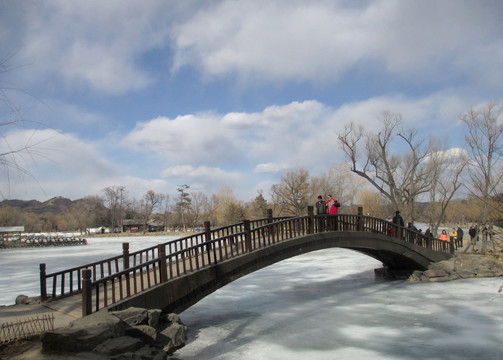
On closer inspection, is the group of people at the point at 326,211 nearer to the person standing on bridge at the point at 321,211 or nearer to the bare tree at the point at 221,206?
the person standing on bridge at the point at 321,211

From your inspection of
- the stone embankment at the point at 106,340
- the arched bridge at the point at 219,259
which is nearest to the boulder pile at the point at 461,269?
the arched bridge at the point at 219,259

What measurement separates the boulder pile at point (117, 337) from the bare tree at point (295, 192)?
3490 cm

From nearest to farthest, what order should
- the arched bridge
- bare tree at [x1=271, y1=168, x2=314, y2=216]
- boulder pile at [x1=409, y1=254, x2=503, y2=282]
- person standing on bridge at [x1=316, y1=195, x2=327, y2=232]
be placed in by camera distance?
the arched bridge
person standing on bridge at [x1=316, y1=195, x2=327, y2=232]
boulder pile at [x1=409, y1=254, x2=503, y2=282]
bare tree at [x1=271, y1=168, x2=314, y2=216]

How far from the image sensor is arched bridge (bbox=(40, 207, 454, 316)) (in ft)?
21.5

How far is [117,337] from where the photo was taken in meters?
5.12

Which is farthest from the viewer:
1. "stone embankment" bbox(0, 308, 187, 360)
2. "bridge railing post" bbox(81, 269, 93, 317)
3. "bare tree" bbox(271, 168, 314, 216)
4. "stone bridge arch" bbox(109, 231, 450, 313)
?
"bare tree" bbox(271, 168, 314, 216)

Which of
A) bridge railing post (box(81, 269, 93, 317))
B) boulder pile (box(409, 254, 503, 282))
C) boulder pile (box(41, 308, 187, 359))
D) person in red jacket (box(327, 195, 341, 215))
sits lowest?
boulder pile (box(409, 254, 503, 282))

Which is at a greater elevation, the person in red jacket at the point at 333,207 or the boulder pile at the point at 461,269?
the person in red jacket at the point at 333,207

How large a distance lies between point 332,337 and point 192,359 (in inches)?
125

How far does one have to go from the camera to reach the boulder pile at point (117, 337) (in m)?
4.50

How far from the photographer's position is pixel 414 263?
49.3ft

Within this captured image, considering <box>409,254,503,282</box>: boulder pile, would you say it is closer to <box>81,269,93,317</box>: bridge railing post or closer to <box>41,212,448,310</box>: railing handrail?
<box>41,212,448,310</box>: railing handrail

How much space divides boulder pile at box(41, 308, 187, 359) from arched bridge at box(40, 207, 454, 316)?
384mm

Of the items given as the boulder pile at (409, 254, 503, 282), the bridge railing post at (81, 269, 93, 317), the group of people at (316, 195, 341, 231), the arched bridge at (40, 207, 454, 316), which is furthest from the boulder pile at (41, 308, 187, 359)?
the boulder pile at (409, 254, 503, 282)
